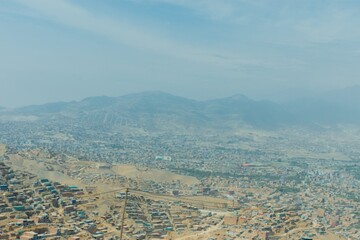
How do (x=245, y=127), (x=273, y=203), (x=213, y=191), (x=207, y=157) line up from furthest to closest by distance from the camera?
1. (x=245, y=127)
2. (x=207, y=157)
3. (x=213, y=191)
4. (x=273, y=203)

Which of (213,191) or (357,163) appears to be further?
(357,163)

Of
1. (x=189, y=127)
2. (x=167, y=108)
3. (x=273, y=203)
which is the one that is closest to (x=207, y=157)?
(x=273, y=203)

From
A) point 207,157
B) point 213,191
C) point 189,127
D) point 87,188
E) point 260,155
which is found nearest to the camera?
point 87,188

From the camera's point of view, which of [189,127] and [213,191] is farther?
[189,127]

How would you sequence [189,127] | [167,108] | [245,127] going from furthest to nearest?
1. [167,108]
2. [245,127]
3. [189,127]

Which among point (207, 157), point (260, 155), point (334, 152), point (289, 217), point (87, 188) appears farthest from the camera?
point (334, 152)

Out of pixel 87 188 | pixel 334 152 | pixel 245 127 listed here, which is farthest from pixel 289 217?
pixel 245 127

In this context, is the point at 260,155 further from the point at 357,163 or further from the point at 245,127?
the point at 245,127

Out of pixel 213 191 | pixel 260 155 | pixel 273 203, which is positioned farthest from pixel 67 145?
pixel 273 203

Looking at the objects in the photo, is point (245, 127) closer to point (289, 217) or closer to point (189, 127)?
point (189, 127)
